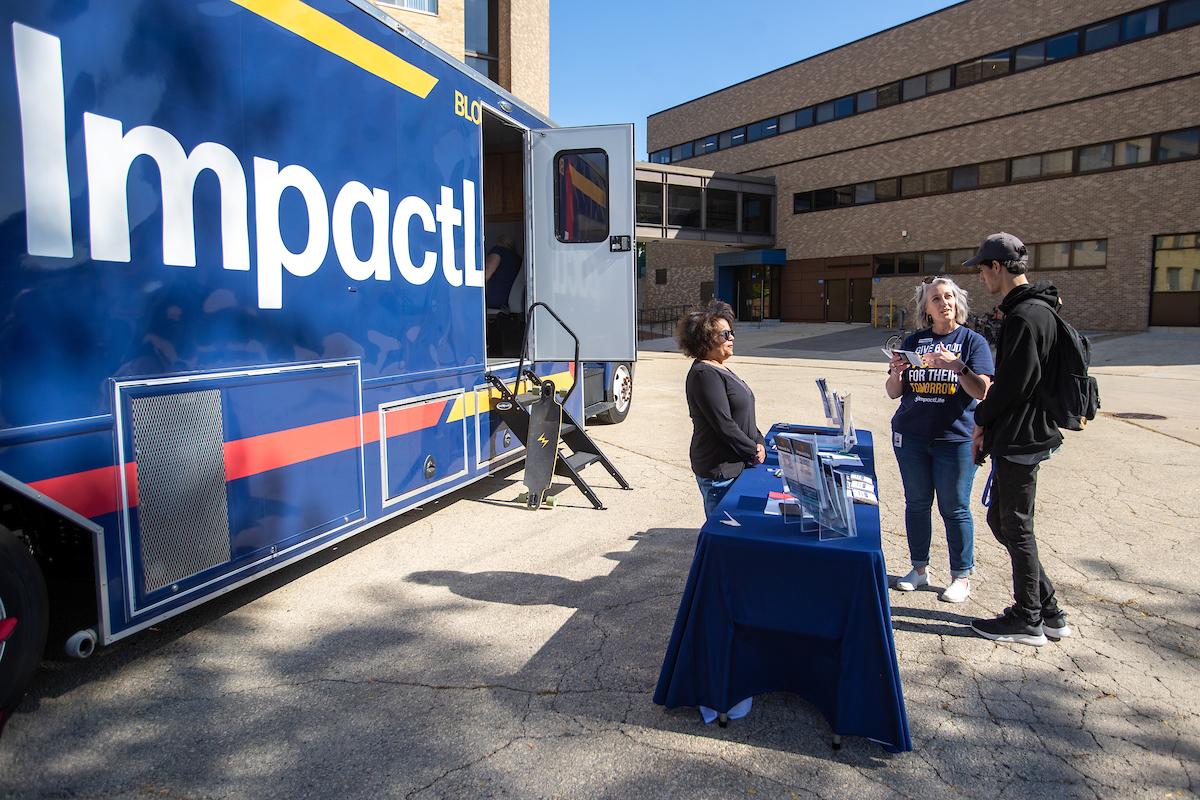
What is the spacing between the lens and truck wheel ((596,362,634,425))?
9547 mm

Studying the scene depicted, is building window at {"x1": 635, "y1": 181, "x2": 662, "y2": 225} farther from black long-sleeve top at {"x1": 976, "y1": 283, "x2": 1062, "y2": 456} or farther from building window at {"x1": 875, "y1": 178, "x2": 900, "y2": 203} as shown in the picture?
black long-sleeve top at {"x1": 976, "y1": 283, "x2": 1062, "y2": 456}

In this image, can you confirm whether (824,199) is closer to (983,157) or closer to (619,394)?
(983,157)

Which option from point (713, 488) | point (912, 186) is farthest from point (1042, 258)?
point (713, 488)

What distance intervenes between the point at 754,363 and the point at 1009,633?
16.6m

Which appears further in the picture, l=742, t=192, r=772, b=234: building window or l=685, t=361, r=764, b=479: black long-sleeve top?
l=742, t=192, r=772, b=234: building window

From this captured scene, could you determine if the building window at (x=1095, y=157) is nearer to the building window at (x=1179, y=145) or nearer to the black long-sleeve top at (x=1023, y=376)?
the building window at (x=1179, y=145)

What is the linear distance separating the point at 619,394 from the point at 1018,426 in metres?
6.66

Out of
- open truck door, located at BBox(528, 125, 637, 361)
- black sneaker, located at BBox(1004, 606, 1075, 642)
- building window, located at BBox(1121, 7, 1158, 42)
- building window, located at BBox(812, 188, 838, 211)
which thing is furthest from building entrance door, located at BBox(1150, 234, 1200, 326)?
black sneaker, located at BBox(1004, 606, 1075, 642)

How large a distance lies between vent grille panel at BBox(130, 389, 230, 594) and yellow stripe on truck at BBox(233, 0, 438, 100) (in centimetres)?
178

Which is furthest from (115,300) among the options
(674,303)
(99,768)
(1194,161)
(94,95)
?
(674,303)

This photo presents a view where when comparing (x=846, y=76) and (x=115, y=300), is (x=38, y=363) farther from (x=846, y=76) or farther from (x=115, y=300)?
(x=846, y=76)

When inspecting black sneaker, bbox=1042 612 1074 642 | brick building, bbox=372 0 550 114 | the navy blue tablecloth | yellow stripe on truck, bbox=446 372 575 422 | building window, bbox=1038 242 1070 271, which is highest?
brick building, bbox=372 0 550 114

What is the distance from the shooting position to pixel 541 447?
5.73 metres

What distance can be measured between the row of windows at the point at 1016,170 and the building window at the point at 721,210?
2.64 meters
